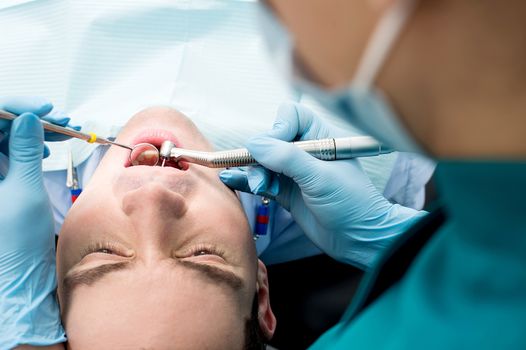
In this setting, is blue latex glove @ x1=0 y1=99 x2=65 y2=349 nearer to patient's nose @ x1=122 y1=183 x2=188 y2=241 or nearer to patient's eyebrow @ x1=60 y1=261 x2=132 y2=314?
patient's eyebrow @ x1=60 y1=261 x2=132 y2=314

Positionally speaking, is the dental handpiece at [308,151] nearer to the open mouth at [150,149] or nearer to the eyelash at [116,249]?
the open mouth at [150,149]

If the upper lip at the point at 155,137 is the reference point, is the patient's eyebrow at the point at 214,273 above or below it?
below

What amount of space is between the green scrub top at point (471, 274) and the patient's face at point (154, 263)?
0.55m

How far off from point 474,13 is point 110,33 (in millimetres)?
1513

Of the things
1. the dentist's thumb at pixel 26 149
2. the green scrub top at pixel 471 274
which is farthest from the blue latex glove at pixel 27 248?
the green scrub top at pixel 471 274

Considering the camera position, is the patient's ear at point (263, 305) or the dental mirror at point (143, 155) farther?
the patient's ear at point (263, 305)

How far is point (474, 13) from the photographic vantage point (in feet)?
1.32

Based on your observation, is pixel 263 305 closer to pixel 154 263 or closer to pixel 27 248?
pixel 154 263

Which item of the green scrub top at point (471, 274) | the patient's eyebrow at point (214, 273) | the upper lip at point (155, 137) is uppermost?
the green scrub top at point (471, 274)

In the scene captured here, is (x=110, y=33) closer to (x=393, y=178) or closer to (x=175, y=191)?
(x=175, y=191)

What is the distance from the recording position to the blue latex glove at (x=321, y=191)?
1.25 meters

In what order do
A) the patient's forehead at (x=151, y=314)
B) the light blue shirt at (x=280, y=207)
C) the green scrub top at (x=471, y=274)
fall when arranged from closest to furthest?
the green scrub top at (x=471, y=274)
the patient's forehead at (x=151, y=314)
the light blue shirt at (x=280, y=207)

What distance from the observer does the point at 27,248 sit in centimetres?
116

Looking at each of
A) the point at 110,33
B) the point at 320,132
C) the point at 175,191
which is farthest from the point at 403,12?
the point at 110,33
